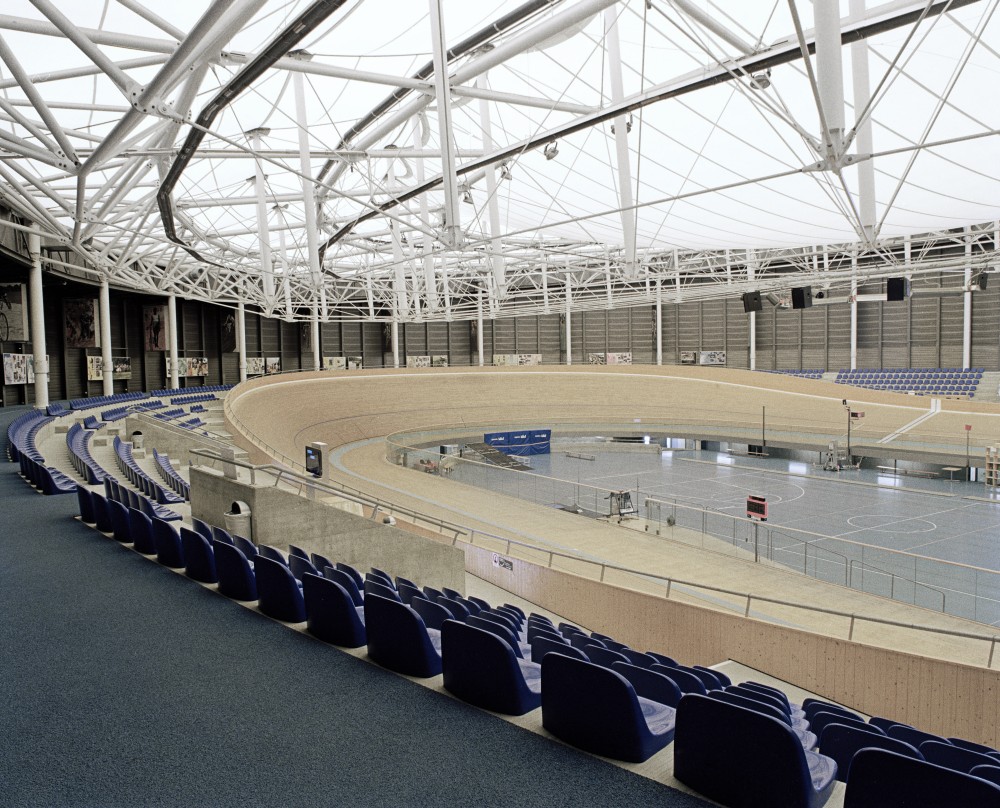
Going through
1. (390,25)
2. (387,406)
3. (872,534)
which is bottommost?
(872,534)

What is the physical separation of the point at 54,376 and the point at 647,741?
44751 mm

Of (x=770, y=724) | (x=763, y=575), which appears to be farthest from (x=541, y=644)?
(x=763, y=575)

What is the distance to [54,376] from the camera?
3894 centimetres

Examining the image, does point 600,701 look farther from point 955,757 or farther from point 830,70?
point 830,70

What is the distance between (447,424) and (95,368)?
21740mm

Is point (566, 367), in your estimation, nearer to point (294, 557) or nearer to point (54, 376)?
point (54, 376)

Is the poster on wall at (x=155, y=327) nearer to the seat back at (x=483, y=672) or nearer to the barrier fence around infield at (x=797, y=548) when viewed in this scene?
the barrier fence around infield at (x=797, y=548)

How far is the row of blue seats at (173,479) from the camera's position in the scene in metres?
13.2

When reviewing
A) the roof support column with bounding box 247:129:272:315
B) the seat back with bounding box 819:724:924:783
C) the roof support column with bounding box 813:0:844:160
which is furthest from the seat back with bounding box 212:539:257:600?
the roof support column with bounding box 247:129:272:315

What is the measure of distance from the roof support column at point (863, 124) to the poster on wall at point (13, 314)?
35.1 meters

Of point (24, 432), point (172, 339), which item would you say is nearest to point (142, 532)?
point (24, 432)

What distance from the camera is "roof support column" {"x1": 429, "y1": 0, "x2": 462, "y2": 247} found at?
1202cm

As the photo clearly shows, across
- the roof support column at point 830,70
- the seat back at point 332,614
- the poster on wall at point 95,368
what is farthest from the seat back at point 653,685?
the poster on wall at point 95,368

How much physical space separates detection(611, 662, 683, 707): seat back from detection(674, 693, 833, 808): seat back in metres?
1.51
